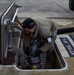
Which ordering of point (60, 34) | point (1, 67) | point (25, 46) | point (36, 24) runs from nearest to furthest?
point (1, 67), point (36, 24), point (25, 46), point (60, 34)

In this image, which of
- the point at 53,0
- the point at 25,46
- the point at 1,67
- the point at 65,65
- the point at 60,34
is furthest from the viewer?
the point at 53,0

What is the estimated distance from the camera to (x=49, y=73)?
3.54 metres

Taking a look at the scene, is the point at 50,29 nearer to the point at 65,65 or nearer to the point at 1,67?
the point at 65,65

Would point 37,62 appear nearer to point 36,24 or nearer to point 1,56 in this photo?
point 36,24

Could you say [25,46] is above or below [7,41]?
below

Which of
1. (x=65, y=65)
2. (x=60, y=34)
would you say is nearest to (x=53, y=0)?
(x=60, y=34)

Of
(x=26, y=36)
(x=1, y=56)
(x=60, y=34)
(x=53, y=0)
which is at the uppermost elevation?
(x=1, y=56)

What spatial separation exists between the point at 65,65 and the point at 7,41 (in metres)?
0.92

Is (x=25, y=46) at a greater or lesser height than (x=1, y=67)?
lesser

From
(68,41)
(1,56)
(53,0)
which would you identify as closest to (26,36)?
(68,41)

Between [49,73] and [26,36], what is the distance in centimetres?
137

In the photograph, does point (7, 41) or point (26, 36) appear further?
point (26, 36)

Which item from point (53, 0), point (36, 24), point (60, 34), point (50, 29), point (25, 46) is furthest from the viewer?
point (53, 0)

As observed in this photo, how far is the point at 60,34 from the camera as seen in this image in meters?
5.82
